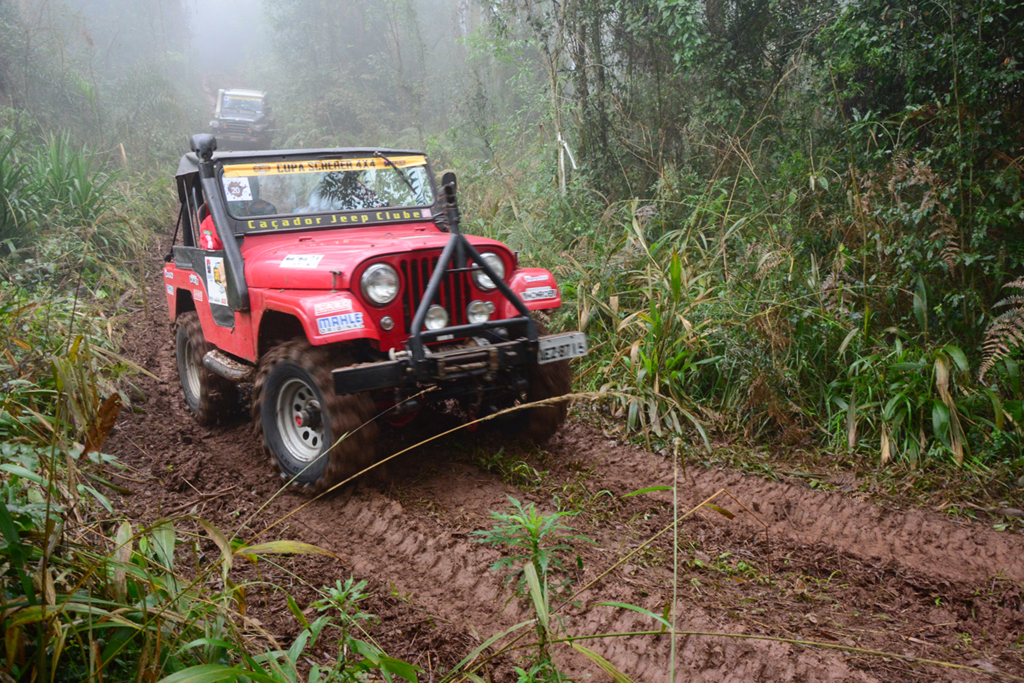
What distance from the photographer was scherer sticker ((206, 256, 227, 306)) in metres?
4.23

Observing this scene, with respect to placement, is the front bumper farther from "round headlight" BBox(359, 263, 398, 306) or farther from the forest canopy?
the forest canopy

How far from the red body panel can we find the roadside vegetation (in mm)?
798

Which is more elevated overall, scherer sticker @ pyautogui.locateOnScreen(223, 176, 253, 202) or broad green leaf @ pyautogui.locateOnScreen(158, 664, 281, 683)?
scherer sticker @ pyautogui.locateOnScreen(223, 176, 253, 202)

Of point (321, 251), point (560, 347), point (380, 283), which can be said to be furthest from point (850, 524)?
point (321, 251)

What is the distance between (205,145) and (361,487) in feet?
7.56

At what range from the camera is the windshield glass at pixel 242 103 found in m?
20.0

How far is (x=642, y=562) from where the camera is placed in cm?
292

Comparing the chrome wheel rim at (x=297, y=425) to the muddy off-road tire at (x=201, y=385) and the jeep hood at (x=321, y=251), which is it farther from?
the muddy off-road tire at (x=201, y=385)

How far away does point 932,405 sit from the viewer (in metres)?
3.84

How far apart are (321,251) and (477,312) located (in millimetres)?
940

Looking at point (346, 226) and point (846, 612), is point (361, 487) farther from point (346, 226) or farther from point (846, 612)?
point (846, 612)

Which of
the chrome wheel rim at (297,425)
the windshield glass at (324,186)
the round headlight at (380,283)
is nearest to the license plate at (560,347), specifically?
the round headlight at (380,283)

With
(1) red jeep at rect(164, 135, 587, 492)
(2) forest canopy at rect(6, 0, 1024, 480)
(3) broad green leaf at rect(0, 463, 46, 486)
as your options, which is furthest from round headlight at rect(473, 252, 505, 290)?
(3) broad green leaf at rect(0, 463, 46, 486)

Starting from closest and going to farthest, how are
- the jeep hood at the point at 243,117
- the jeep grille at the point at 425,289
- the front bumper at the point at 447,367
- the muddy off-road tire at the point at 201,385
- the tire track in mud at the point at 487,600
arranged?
the tire track in mud at the point at 487,600, the front bumper at the point at 447,367, the jeep grille at the point at 425,289, the muddy off-road tire at the point at 201,385, the jeep hood at the point at 243,117
